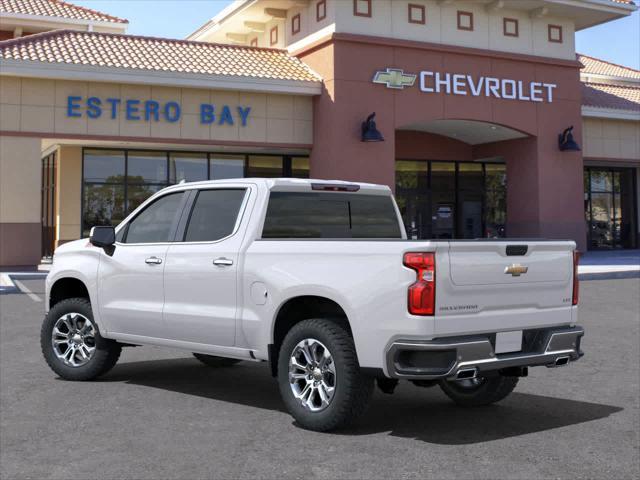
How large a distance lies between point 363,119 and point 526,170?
770 cm

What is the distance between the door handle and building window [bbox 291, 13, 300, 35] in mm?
23909

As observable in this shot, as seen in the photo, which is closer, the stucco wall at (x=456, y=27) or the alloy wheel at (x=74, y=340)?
the alloy wheel at (x=74, y=340)

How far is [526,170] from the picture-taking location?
3133cm

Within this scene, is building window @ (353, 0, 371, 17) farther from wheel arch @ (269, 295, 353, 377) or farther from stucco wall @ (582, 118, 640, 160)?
wheel arch @ (269, 295, 353, 377)

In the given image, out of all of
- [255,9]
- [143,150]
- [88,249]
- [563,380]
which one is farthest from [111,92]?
[563,380]

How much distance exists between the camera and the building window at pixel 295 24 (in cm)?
2970

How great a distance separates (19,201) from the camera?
24234 mm

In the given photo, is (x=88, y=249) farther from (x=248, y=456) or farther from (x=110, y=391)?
(x=248, y=456)

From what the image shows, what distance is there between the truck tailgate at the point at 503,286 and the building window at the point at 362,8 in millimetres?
21979

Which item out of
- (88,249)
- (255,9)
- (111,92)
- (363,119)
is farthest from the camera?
(255,9)

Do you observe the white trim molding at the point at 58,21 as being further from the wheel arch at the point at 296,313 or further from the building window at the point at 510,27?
the wheel arch at the point at 296,313

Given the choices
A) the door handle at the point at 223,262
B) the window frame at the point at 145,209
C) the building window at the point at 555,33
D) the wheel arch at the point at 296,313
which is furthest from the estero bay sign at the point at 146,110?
the wheel arch at the point at 296,313

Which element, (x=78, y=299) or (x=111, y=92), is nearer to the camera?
(x=78, y=299)

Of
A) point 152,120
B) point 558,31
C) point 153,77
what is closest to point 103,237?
point 153,77
